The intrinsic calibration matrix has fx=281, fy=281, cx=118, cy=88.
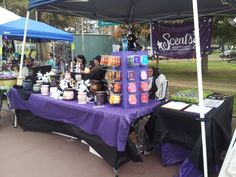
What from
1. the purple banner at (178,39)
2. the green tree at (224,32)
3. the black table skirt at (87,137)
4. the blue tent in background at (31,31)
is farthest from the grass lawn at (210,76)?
the black table skirt at (87,137)

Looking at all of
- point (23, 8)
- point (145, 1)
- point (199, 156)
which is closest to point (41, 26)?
→ point (145, 1)

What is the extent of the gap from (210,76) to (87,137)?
8.57m

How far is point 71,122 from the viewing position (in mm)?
3959

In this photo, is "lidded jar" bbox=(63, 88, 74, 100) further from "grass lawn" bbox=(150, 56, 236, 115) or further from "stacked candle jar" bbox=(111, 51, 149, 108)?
"grass lawn" bbox=(150, 56, 236, 115)

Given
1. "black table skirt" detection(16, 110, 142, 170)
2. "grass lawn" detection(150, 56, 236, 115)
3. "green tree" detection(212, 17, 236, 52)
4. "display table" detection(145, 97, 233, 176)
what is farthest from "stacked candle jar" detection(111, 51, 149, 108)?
"green tree" detection(212, 17, 236, 52)

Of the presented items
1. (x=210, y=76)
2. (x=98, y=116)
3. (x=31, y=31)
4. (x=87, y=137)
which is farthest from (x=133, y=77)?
(x=210, y=76)

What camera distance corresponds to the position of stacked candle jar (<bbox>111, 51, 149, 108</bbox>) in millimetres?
3330

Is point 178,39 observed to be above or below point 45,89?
above

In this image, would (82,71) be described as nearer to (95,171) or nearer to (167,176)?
(95,171)

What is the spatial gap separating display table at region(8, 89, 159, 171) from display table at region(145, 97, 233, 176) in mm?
235

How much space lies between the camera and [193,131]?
10.5 ft

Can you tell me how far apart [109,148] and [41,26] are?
6439 millimetres

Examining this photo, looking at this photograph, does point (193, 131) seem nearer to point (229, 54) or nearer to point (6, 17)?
point (6, 17)

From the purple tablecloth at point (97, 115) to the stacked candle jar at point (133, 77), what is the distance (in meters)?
0.12
